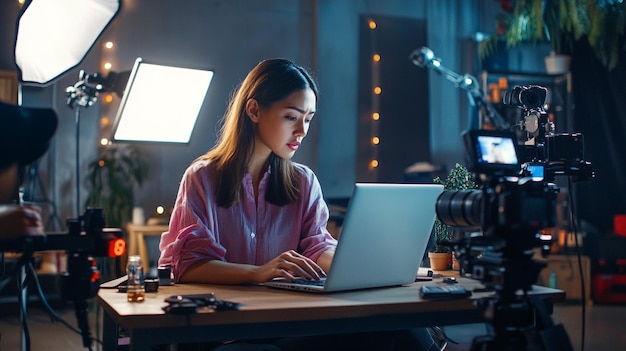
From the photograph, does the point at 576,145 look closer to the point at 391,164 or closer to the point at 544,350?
the point at 544,350

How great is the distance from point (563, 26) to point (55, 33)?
14.8ft

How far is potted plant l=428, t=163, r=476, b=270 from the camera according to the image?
83.1 inches

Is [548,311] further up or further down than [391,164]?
further down

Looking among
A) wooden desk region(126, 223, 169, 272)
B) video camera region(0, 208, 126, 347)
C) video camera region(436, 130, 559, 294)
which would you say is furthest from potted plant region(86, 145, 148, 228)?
video camera region(436, 130, 559, 294)

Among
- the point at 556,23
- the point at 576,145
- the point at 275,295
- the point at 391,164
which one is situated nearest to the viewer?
the point at 275,295

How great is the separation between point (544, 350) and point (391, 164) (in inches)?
196

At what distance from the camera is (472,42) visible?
259 inches

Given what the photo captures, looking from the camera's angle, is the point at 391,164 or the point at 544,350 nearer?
the point at 544,350

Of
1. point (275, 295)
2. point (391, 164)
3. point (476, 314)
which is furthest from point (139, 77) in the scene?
point (391, 164)

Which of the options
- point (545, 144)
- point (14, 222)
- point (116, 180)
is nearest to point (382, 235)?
point (545, 144)

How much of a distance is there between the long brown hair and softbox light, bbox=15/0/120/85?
620 mm

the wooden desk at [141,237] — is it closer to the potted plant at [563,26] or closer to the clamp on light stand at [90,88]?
the clamp on light stand at [90,88]

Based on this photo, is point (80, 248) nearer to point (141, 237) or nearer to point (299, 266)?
point (299, 266)

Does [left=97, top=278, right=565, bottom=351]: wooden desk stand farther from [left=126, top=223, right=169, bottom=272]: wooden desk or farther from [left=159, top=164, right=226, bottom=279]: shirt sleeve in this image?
[left=126, top=223, right=169, bottom=272]: wooden desk
